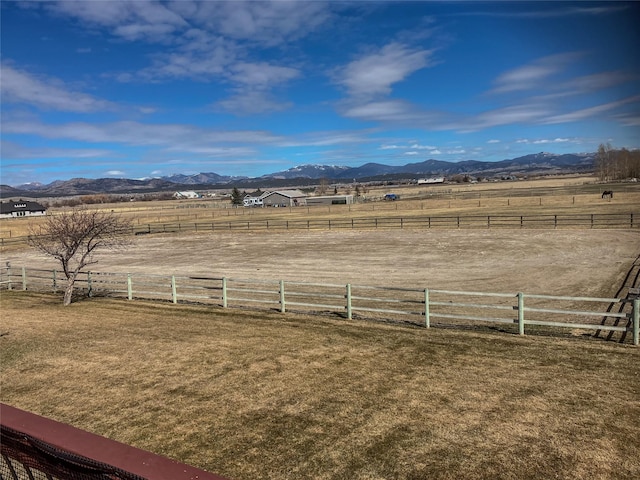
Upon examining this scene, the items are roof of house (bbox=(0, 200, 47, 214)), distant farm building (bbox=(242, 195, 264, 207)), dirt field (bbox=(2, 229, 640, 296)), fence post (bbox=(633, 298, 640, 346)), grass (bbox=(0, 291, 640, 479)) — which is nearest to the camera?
grass (bbox=(0, 291, 640, 479))

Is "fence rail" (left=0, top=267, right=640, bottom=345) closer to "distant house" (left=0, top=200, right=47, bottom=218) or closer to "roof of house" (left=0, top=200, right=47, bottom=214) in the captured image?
"distant house" (left=0, top=200, right=47, bottom=218)

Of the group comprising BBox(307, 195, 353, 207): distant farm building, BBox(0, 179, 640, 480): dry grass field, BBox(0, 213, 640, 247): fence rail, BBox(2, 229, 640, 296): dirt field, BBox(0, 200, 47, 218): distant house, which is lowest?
BBox(2, 229, 640, 296): dirt field

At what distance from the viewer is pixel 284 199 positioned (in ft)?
409

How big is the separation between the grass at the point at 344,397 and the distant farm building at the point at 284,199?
360 feet

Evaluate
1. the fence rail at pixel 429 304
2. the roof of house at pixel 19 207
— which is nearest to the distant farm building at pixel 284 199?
the roof of house at pixel 19 207

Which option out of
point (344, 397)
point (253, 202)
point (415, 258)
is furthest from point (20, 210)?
point (344, 397)

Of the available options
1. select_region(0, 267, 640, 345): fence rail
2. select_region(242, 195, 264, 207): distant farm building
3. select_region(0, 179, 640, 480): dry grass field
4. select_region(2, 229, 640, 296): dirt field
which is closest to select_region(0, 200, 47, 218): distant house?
select_region(242, 195, 264, 207): distant farm building

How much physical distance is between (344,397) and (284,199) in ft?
387

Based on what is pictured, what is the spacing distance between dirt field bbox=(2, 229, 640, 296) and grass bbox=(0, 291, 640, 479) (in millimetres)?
8957

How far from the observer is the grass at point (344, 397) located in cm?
589

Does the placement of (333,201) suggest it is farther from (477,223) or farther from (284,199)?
(477,223)

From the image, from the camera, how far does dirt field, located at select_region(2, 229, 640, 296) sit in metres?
20.1

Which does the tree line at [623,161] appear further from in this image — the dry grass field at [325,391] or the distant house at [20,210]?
the distant house at [20,210]

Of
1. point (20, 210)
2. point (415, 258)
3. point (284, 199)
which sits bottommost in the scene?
→ point (415, 258)
